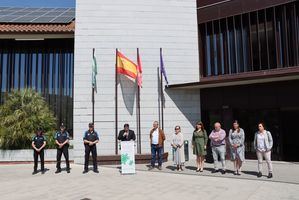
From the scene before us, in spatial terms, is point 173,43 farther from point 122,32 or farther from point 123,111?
point 123,111

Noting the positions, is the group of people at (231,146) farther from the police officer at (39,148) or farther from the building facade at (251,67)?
the police officer at (39,148)

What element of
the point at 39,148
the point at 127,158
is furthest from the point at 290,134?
the point at 39,148

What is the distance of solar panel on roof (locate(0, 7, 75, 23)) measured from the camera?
1753 cm

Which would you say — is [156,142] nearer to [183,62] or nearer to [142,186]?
[142,186]

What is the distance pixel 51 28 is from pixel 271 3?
964 centimetres

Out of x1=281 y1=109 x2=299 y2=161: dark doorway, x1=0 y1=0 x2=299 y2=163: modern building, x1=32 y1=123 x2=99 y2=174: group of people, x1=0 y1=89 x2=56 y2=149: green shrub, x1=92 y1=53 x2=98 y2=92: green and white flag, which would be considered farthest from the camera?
x1=92 y1=53 x2=98 y2=92: green and white flag

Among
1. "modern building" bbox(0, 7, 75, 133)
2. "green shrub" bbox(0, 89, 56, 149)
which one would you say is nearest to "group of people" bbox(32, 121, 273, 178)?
"green shrub" bbox(0, 89, 56, 149)

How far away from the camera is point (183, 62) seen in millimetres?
16266

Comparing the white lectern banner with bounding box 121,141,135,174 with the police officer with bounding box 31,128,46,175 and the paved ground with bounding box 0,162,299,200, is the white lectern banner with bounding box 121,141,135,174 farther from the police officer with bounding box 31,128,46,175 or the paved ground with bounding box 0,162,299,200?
the police officer with bounding box 31,128,46,175

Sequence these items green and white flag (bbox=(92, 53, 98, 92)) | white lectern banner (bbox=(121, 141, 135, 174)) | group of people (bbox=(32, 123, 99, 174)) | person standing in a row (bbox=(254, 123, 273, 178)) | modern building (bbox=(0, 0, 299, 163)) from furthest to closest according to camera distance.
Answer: green and white flag (bbox=(92, 53, 98, 92))
modern building (bbox=(0, 0, 299, 163))
group of people (bbox=(32, 123, 99, 174))
white lectern banner (bbox=(121, 141, 135, 174))
person standing in a row (bbox=(254, 123, 273, 178))

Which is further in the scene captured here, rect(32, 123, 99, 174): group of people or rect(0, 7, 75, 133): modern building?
rect(0, 7, 75, 133): modern building

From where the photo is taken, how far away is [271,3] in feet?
48.2

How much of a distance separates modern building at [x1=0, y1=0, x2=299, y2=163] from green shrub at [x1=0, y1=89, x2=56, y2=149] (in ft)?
3.85

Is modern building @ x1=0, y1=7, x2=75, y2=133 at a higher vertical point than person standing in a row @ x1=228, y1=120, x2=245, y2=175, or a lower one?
higher
